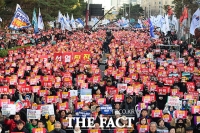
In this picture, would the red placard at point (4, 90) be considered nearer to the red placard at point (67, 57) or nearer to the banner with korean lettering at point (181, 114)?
the banner with korean lettering at point (181, 114)

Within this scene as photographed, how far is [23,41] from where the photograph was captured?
4022 centimetres

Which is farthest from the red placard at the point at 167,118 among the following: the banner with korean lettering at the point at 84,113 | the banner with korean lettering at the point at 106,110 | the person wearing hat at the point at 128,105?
the banner with korean lettering at the point at 84,113

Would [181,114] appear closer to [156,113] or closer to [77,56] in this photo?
[156,113]

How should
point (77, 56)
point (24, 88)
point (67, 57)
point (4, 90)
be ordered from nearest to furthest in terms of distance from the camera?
point (4, 90) < point (24, 88) < point (67, 57) < point (77, 56)

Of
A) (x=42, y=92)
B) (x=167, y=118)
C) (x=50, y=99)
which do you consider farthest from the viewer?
(x=42, y=92)

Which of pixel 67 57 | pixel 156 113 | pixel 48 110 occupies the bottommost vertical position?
pixel 156 113

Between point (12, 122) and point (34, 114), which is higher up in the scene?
point (34, 114)

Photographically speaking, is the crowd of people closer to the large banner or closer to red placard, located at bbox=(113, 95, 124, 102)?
red placard, located at bbox=(113, 95, 124, 102)

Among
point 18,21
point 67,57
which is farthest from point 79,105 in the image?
point 18,21

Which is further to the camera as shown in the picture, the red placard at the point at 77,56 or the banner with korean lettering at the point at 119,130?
the red placard at the point at 77,56

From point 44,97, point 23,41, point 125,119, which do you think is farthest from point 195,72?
point 23,41

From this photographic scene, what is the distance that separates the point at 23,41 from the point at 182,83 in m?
25.4

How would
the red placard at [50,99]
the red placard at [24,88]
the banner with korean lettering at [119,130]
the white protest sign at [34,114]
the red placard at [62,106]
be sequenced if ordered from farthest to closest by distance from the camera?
the red placard at [24,88] → the red placard at [50,99] → the red placard at [62,106] → the white protest sign at [34,114] → the banner with korean lettering at [119,130]

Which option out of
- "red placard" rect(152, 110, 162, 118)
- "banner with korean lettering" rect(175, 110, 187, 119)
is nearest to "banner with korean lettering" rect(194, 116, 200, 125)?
"banner with korean lettering" rect(175, 110, 187, 119)
